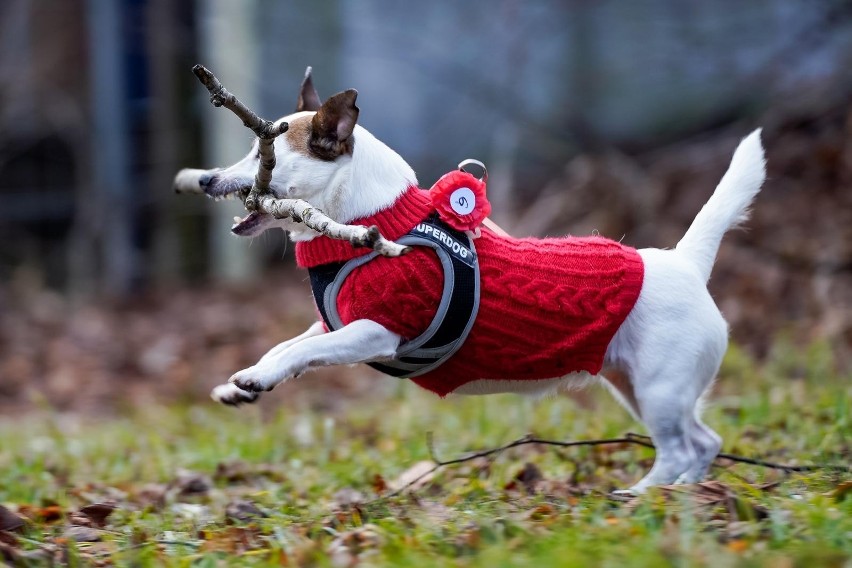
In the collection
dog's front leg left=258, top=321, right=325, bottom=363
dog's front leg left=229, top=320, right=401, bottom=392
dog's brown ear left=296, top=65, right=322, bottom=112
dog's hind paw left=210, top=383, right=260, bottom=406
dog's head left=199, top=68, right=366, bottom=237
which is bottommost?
dog's hind paw left=210, top=383, right=260, bottom=406

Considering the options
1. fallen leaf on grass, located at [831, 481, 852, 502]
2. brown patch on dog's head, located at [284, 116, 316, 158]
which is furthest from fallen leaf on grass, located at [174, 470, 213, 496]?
fallen leaf on grass, located at [831, 481, 852, 502]

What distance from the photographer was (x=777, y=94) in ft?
26.0

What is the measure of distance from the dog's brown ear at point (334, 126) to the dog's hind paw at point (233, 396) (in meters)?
0.78

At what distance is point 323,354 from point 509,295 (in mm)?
587

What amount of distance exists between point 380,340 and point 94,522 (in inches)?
42.9

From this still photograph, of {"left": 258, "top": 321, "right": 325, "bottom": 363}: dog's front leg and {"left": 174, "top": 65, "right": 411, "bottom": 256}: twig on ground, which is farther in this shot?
{"left": 258, "top": 321, "right": 325, "bottom": 363}: dog's front leg

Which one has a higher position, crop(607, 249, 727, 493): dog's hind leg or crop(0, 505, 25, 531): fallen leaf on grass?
crop(607, 249, 727, 493): dog's hind leg

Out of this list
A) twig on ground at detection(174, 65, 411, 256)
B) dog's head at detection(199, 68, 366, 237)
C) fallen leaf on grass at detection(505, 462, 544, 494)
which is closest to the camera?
twig on ground at detection(174, 65, 411, 256)

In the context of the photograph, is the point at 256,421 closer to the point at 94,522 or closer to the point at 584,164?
the point at 94,522

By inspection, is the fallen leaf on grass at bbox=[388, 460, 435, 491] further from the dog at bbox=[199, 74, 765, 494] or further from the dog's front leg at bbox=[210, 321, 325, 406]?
the dog's front leg at bbox=[210, 321, 325, 406]

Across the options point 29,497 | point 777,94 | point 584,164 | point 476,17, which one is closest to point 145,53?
point 476,17

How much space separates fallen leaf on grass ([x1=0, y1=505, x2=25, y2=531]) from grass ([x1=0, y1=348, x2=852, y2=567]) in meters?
0.03

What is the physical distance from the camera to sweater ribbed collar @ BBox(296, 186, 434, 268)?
294 centimetres

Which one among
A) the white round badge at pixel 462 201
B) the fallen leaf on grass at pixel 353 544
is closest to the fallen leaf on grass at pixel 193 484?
the fallen leaf on grass at pixel 353 544
